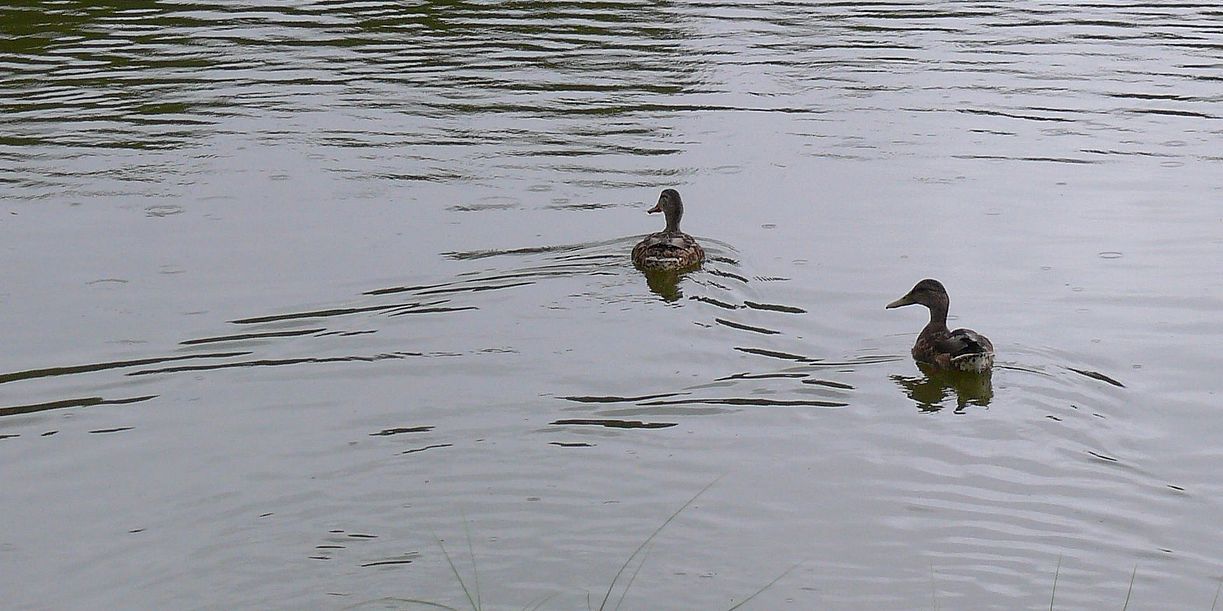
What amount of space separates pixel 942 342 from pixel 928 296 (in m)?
0.57

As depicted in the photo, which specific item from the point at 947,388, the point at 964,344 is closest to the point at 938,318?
the point at 964,344

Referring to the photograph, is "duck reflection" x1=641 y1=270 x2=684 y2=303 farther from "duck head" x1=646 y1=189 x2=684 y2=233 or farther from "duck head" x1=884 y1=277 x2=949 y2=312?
"duck head" x1=884 y1=277 x2=949 y2=312

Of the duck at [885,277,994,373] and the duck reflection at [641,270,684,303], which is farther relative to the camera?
the duck reflection at [641,270,684,303]

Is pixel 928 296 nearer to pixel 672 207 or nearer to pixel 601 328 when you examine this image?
pixel 601 328

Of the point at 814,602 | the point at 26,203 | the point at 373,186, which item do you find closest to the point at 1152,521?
the point at 814,602

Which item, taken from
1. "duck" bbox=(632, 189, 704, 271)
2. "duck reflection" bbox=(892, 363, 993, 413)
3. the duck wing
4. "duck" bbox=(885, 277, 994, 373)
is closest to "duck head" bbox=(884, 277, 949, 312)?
"duck" bbox=(885, 277, 994, 373)

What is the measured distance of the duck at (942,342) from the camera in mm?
9422

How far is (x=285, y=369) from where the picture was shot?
9305 millimetres

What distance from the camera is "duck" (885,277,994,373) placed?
9422mm

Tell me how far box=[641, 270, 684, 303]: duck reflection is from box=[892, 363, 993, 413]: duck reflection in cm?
195

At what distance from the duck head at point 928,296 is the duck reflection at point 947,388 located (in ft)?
2.05

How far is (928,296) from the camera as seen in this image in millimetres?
10141

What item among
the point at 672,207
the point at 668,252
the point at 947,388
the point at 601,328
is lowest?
the point at 947,388

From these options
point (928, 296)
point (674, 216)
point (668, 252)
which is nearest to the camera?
point (928, 296)
